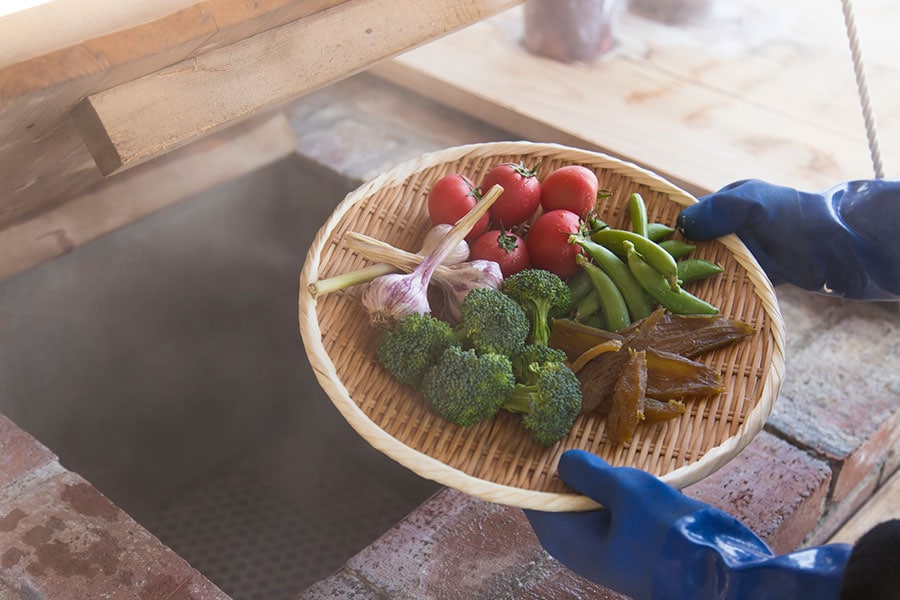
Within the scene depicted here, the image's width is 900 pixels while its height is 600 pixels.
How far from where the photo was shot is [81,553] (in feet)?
5.46

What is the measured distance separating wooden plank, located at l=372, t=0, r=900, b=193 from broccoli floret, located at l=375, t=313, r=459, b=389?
1387mm

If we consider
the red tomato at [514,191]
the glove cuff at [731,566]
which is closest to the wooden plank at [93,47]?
the red tomato at [514,191]

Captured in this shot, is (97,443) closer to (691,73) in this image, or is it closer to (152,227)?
(152,227)

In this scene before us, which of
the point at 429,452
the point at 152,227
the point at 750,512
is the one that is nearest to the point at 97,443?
the point at 152,227

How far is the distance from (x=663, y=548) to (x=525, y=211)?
0.97m

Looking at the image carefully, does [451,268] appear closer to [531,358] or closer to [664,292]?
[531,358]

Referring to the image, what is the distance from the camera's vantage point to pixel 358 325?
190 cm

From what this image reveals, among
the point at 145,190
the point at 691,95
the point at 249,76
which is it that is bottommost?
the point at 691,95

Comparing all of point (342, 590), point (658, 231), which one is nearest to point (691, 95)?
point (658, 231)

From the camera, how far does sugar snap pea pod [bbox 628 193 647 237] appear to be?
2.04 meters

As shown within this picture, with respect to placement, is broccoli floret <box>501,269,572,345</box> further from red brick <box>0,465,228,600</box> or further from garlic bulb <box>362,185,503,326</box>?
red brick <box>0,465,228,600</box>

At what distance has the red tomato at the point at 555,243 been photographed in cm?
198

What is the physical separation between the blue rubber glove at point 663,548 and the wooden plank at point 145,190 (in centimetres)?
207

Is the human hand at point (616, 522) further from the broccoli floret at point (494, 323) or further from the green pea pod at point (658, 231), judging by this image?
the green pea pod at point (658, 231)
